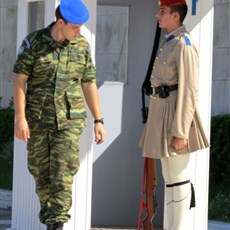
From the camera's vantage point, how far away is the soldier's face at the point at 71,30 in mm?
6320

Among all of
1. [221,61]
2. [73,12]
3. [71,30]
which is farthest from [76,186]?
[221,61]

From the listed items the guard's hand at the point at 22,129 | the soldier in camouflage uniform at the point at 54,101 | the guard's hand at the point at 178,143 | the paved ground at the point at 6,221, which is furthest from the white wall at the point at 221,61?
the guard's hand at the point at 22,129

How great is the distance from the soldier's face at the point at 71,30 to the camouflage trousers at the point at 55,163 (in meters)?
0.65

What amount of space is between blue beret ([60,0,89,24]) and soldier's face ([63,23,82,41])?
37mm

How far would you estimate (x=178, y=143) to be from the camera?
6.38 meters

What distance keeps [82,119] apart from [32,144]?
15.5 inches

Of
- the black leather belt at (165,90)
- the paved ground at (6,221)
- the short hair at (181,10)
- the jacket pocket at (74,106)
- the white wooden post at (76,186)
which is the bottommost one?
the paved ground at (6,221)

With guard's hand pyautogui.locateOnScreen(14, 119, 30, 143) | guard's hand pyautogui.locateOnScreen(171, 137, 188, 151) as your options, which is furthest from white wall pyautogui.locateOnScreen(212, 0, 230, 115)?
guard's hand pyautogui.locateOnScreen(14, 119, 30, 143)

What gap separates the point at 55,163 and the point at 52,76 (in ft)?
1.97

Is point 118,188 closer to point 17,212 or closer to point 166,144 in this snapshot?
point 17,212

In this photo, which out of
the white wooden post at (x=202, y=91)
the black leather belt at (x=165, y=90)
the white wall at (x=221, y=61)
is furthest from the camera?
the white wall at (x=221, y=61)

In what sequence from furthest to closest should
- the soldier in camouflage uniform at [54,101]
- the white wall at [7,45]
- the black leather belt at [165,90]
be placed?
the white wall at [7,45], the black leather belt at [165,90], the soldier in camouflage uniform at [54,101]

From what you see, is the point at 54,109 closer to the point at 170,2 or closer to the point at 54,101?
the point at 54,101

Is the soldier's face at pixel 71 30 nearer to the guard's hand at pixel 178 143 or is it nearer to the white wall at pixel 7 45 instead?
the guard's hand at pixel 178 143
